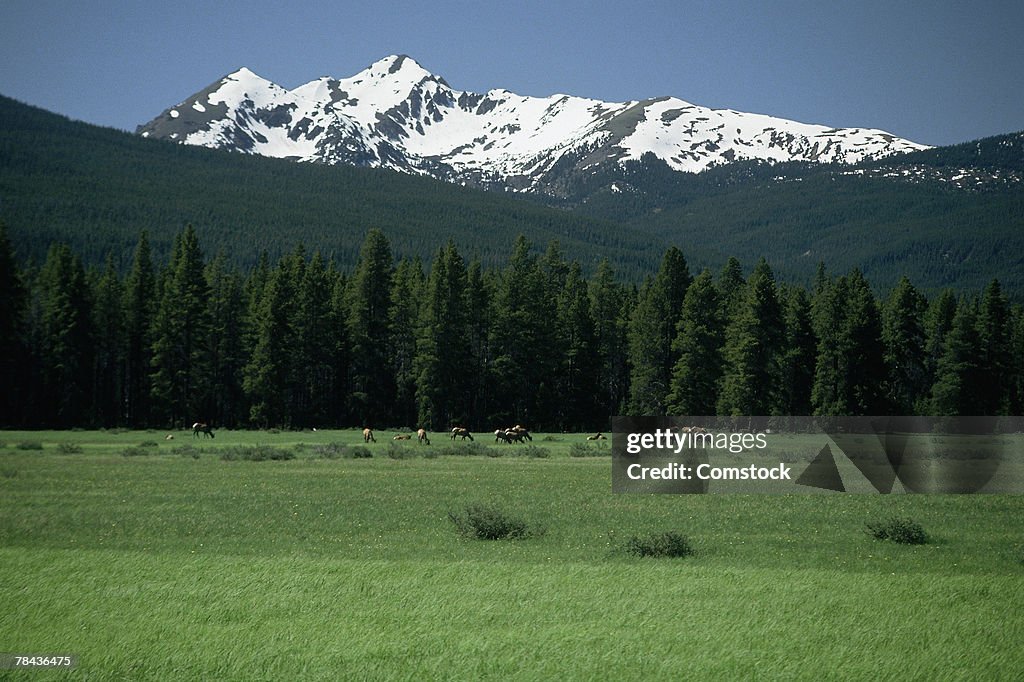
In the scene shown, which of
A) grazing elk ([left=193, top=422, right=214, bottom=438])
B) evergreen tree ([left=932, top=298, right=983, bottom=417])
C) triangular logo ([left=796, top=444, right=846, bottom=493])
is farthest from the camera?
evergreen tree ([left=932, top=298, right=983, bottom=417])

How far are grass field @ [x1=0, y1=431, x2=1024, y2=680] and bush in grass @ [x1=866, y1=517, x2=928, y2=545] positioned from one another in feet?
1.61

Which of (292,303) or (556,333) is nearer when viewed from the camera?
(292,303)

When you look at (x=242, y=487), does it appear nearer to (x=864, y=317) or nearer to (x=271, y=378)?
(x=271, y=378)

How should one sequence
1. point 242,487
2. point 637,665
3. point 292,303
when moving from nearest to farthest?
1. point 637,665
2. point 242,487
3. point 292,303

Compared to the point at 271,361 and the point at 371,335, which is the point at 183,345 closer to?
the point at 271,361

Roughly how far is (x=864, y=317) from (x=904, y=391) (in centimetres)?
1562

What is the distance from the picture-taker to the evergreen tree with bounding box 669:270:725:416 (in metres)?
75.4

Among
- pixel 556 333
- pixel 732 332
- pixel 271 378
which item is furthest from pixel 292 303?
pixel 732 332

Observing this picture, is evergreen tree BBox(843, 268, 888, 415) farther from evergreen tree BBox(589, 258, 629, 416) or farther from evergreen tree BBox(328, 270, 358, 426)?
evergreen tree BBox(328, 270, 358, 426)

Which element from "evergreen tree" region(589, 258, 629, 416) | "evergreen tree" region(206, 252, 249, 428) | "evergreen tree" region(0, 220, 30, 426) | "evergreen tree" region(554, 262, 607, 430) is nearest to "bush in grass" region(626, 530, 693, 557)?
"evergreen tree" region(554, 262, 607, 430)

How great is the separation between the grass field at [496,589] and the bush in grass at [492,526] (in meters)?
0.40

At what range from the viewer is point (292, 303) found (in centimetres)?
8156

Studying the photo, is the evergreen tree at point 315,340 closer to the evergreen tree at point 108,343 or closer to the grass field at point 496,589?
the evergreen tree at point 108,343

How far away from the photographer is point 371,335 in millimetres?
85688
